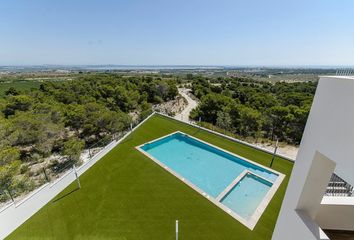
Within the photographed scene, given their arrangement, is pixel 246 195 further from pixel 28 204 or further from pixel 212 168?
pixel 28 204

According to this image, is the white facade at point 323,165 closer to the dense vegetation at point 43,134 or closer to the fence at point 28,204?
the fence at point 28,204

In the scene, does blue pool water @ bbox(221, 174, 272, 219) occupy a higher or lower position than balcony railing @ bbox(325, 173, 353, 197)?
lower

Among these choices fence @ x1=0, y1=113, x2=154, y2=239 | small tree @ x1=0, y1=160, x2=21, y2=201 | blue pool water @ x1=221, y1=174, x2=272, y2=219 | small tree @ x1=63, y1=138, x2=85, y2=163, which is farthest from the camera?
small tree @ x1=63, y1=138, x2=85, y2=163

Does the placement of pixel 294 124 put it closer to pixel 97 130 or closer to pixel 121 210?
pixel 121 210

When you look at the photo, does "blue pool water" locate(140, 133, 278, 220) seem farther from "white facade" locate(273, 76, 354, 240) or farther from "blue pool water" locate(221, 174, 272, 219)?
"white facade" locate(273, 76, 354, 240)

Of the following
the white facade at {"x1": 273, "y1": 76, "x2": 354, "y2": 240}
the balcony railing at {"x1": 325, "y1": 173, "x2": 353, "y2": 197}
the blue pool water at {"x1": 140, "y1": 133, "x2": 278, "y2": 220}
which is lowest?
the blue pool water at {"x1": 140, "y1": 133, "x2": 278, "y2": 220}

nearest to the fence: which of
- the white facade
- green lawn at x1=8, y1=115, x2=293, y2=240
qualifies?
green lawn at x1=8, y1=115, x2=293, y2=240
